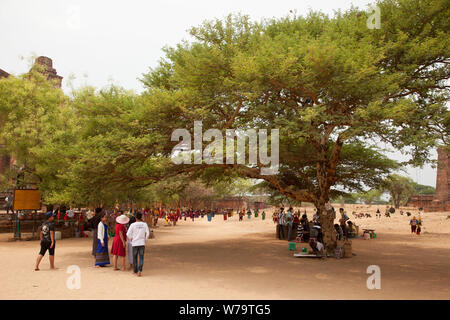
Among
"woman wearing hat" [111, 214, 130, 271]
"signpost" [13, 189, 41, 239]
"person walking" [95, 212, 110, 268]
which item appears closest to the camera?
"woman wearing hat" [111, 214, 130, 271]

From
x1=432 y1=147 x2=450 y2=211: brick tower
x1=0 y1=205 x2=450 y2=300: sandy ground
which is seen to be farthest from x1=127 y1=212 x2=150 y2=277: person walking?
x1=432 y1=147 x2=450 y2=211: brick tower

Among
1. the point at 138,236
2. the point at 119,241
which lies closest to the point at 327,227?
the point at 138,236

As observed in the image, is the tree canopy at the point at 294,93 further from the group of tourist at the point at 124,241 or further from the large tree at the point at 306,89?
the group of tourist at the point at 124,241

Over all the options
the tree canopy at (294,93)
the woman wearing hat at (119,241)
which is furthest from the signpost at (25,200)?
the woman wearing hat at (119,241)

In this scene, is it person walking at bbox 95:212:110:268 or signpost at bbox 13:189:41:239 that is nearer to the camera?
person walking at bbox 95:212:110:268

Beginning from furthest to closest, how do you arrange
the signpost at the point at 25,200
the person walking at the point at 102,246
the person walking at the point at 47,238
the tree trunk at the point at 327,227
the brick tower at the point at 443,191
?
the brick tower at the point at 443,191
the signpost at the point at 25,200
the tree trunk at the point at 327,227
the person walking at the point at 102,246
the person walking at the point at 47,238

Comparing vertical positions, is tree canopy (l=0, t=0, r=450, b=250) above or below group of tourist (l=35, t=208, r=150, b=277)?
above

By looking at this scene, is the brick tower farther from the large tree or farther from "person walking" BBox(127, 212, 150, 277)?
"person walking" BBox(127, 212, 150, 277)

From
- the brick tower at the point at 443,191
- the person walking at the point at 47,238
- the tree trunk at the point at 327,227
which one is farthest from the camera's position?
the brick tower at the point at 443,191

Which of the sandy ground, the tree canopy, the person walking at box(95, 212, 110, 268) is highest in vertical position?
the tree canopy

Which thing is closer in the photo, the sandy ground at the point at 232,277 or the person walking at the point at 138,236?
the sandy ground at the point at 232,277

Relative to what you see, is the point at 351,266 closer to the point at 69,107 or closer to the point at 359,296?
the point at 359,296

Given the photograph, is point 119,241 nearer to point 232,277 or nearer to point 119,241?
point 119,241

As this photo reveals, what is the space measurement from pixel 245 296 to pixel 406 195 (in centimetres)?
8689
